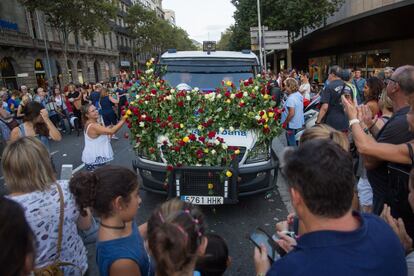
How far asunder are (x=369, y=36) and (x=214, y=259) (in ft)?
73.3

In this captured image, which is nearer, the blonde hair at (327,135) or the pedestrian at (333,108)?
the blonde hair at (327,135)

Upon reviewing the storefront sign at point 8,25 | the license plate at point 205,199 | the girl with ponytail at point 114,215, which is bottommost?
the license plate at point 205,199

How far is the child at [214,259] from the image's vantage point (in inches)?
74.6

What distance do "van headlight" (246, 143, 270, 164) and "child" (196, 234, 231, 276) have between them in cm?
218

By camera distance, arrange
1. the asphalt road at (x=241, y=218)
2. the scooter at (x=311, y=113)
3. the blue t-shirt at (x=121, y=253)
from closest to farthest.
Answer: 1. the blue t-shirt at (x=121, y=253)
2. the asphalt road at (x=241, y=218)
3. the scooter at (x=311, y=113)

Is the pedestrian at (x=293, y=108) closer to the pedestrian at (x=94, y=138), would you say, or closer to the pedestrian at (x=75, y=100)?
the pedestrian at (x=94, y=138)

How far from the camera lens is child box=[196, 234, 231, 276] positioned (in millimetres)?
1895

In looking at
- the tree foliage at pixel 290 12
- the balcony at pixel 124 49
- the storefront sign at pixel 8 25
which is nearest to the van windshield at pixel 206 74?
the tree foliage at pixel 290 12

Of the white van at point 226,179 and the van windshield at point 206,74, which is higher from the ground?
the van windshield at point 206,74

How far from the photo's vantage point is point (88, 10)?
25500 millimetres

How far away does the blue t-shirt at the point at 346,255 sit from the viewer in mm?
1206

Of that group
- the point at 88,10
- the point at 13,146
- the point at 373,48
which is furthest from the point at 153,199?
the point at 88,10

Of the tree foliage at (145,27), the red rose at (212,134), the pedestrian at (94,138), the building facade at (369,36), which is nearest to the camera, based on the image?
the red rose at (212,134)

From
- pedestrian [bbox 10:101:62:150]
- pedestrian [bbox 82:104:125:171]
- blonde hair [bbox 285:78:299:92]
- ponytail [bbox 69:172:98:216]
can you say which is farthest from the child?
blonde hair [bbox 285:78:299:92]
